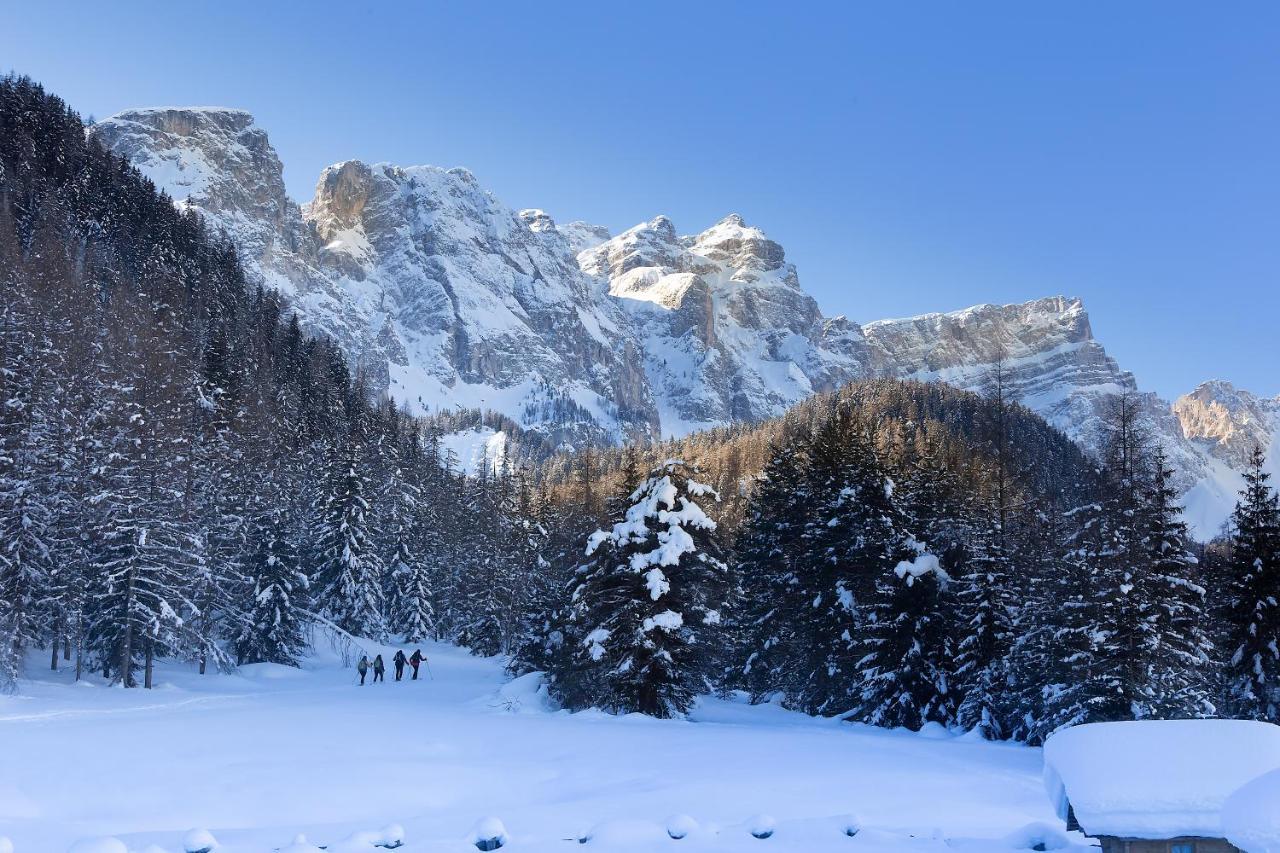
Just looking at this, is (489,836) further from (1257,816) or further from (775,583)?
(775,583)

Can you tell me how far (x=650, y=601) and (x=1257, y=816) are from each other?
20.3 m

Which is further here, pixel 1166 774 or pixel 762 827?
pixel 762 827

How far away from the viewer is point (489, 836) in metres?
11.0

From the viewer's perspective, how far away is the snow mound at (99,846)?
33.0ft

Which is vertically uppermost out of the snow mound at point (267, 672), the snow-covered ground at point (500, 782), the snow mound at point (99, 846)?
the snow mound at point (99, 846)

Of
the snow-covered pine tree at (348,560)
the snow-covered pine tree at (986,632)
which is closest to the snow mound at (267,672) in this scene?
the snow-covered pine tree at (348,560)

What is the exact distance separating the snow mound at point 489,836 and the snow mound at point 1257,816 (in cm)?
785

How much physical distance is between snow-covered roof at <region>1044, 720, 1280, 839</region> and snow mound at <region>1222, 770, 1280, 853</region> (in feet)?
3.04

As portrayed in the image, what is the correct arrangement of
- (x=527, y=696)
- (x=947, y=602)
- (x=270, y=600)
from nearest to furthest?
(x=947, y=602) < (x=527, y=696) < (x=270, y=600)

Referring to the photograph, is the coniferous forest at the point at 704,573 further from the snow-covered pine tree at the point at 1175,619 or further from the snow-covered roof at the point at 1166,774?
the snow-covered roof at the point at 1166,774

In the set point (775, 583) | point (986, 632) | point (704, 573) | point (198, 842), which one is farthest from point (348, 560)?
point (198, 842)

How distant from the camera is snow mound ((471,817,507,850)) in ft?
35.9

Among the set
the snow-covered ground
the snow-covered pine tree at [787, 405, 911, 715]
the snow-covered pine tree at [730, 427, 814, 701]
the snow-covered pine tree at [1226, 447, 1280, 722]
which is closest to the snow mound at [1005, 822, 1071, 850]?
the snow-covered ground

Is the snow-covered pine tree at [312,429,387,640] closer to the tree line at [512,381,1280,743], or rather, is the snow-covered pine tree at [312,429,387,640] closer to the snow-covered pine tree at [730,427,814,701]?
the tree line at [512,381,1280,743]
